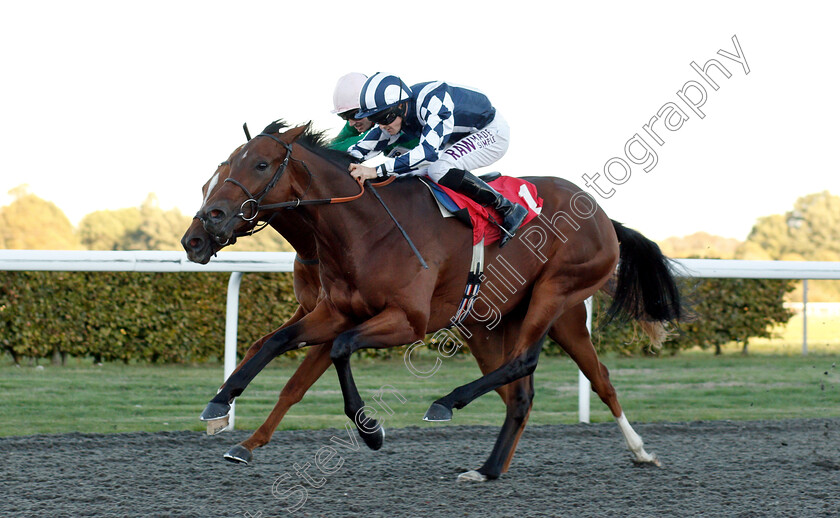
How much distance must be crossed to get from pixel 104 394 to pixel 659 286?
4.13 meters

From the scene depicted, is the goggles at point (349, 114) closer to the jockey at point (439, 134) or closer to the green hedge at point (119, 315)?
the jockey at point (439, 134)

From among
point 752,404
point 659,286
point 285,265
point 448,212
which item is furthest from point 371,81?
point 752,404

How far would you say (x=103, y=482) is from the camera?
3.36 meters

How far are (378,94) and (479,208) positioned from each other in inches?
26.2

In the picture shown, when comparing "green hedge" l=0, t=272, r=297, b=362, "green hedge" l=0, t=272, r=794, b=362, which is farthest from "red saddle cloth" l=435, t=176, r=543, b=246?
"green hedge" l=0, t=272, r=297, b=362

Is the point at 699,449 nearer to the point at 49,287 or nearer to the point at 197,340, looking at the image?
the point at 197,340

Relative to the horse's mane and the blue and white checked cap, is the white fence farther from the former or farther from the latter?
the blue and white checked cap

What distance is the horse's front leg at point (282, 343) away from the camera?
3.04 metres

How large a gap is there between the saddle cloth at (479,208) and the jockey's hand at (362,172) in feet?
1.08

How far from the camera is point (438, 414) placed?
3.18 meters

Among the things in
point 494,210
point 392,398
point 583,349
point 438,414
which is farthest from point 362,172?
point 392,398

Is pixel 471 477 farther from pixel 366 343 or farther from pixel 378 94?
pixel 378 94

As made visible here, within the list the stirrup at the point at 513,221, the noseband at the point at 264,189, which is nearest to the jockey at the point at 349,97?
the noseband at the point at 264,189

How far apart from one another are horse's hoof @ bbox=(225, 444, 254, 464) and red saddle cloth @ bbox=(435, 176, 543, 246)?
4.16ft
